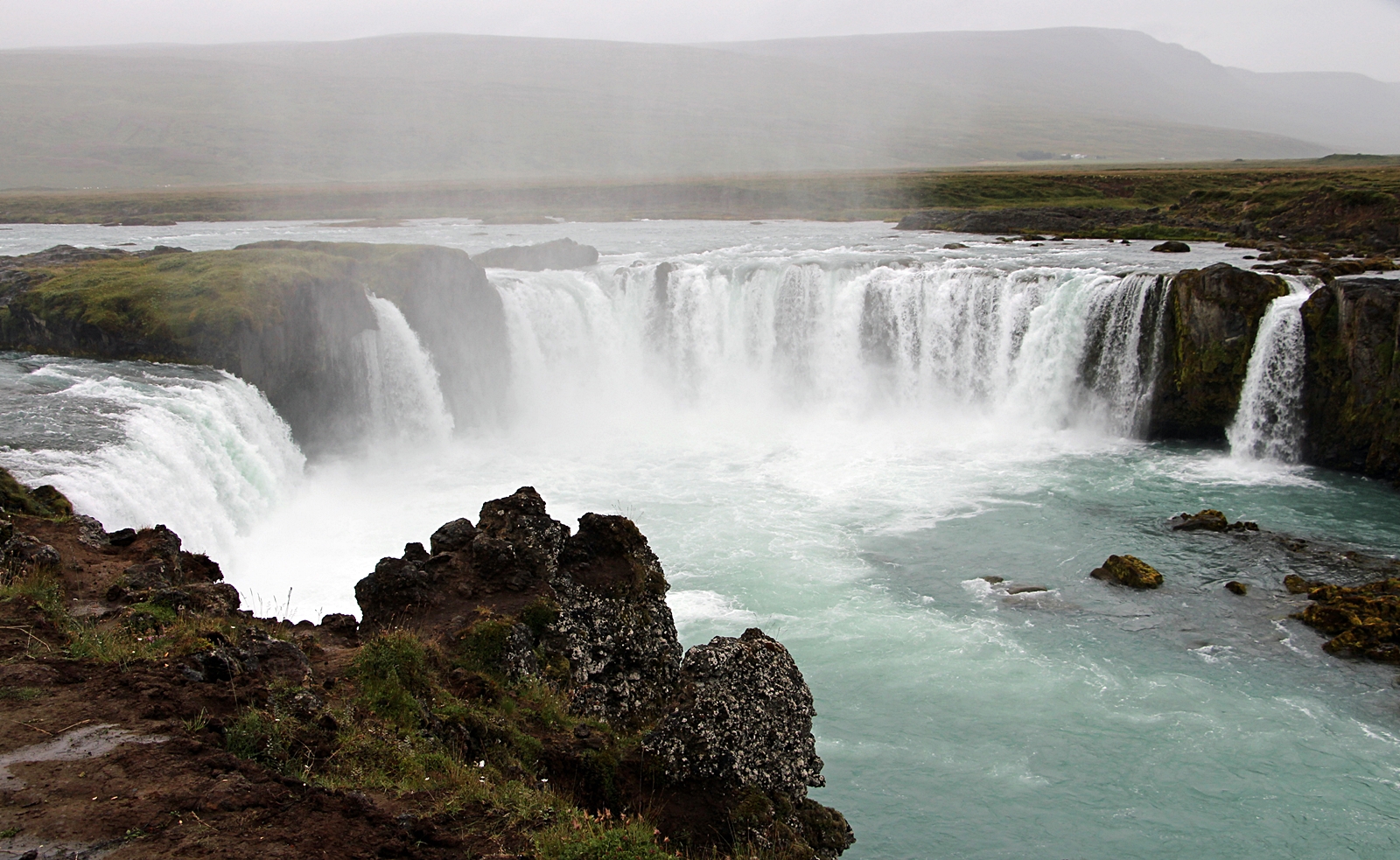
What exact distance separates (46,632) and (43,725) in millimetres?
2025

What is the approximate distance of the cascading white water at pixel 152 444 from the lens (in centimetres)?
1777

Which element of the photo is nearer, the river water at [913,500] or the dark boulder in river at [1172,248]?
the river water at [913,500]

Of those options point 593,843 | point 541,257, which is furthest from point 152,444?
point 541,257

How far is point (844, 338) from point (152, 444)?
23721mm

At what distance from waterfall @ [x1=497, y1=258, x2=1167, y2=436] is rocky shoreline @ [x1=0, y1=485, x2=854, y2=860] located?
24041 millimetres

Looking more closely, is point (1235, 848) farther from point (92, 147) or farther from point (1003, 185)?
point (92, 147)

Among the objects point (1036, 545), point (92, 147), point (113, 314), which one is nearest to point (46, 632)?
point (1036, 545)

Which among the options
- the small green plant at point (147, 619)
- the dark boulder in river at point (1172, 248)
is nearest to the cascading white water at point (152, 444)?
the small green plant at point (147, 619)

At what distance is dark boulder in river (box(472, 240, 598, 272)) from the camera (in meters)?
42.0

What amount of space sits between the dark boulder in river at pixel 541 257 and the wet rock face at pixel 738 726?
33804 millimetres

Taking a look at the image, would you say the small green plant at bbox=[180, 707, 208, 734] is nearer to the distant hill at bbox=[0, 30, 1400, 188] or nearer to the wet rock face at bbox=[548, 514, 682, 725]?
the wet rock face at bbox=[548, 514, 682, 725]

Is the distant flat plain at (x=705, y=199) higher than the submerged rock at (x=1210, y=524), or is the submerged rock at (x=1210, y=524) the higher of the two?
the distant flat plain at (x=705, y=199)

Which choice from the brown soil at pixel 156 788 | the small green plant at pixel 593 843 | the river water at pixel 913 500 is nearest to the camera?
the brown soil at pixel 156 788

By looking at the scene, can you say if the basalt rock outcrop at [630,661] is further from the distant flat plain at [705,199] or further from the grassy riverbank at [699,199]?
the grassy riverbank at [699,199]
